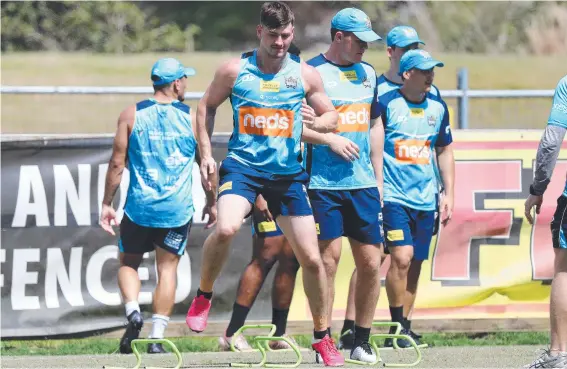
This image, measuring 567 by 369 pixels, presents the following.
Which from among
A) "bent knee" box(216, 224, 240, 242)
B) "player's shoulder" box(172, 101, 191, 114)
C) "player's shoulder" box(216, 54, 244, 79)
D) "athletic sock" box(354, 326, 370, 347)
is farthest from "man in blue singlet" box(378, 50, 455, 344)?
"bent knee" box(216, 224, 240, 242)

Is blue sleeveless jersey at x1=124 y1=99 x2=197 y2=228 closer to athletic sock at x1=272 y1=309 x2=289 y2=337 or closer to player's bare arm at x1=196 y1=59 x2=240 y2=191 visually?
athletic sock at x1=272 y1=309 x2=289 y2=337

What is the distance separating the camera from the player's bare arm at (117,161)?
10.0 m

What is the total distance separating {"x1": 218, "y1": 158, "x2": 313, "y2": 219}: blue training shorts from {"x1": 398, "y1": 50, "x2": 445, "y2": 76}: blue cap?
2.29 metres

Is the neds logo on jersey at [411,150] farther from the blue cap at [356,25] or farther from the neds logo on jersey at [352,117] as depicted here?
the blue cap at [356,25]

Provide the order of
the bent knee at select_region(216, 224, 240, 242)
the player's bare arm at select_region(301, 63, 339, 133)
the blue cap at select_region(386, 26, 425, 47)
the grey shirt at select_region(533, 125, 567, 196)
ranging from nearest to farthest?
the grey shirt at select_region(533, 125, 567, 196) → the bent knee at select_region(216, 224, 240, 242) → the player's bare arm at select_region(301, 63, 339, 133) → the blue cap at select_region(386, 26, 425, 47)

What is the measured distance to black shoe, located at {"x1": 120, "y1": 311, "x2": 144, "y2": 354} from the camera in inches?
379

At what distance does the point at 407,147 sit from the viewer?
988cm

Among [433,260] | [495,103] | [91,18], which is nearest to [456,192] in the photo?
[433,260]

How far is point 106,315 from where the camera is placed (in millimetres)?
11211

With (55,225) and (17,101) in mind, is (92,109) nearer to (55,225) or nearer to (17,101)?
(17,101)

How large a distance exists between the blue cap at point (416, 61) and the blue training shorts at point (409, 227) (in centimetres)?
111

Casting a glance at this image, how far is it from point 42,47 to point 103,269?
18.1m

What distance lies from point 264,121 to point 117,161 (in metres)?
2.66

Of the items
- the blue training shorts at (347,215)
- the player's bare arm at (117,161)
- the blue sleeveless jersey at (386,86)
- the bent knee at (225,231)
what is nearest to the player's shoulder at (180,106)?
the player's bare arm at (117,161)
